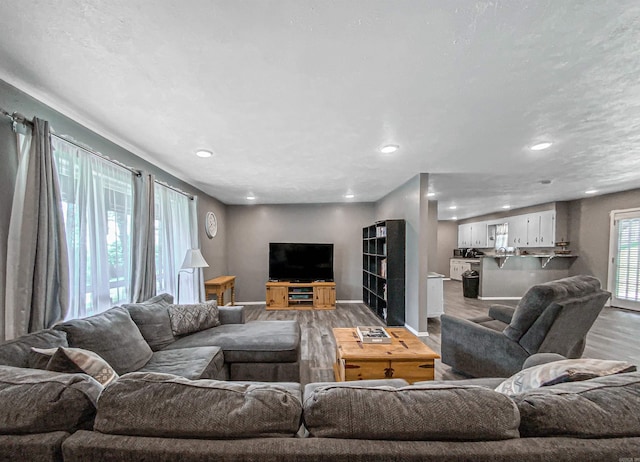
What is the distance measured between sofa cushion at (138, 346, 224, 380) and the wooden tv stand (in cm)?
312

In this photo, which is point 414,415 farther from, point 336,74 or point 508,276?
point 508,276

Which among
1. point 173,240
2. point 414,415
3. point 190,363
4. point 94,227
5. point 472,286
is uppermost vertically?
point 94,227

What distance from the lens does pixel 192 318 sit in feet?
8.40

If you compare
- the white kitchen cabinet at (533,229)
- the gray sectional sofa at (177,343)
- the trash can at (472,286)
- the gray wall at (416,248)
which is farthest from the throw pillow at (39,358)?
the white kitchen cabinet at (533,229)

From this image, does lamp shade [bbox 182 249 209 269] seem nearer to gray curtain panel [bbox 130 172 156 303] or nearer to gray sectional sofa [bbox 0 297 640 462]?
gray curtain panel [bbox 130 172 156 303]

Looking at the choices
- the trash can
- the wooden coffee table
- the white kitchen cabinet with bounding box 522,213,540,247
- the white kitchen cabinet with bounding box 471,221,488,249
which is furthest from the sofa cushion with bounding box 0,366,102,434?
the white kitchen cabinet with bounding box 471,221,488,249

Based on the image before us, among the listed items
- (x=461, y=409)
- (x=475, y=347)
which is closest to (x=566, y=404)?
(x=461, y=409)

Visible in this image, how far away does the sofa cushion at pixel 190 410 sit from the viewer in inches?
29.5

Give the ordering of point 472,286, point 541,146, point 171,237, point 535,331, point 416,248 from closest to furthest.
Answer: point 535,331 < point 541,146 < point 171,237 < point 416,248 < point 472,286

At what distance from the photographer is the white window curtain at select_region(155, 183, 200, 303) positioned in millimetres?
3180

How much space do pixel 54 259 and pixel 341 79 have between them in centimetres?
228

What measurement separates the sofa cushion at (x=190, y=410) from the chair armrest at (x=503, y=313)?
2.97 meters

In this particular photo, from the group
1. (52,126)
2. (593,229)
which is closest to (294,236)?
(52,126)

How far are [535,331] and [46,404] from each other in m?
2.93
